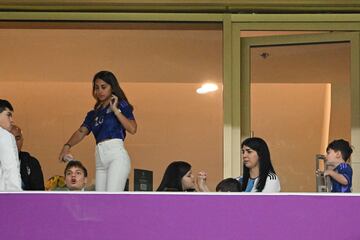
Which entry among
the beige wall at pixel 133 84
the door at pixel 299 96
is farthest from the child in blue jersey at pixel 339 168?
the beige wall at pixel 133 84

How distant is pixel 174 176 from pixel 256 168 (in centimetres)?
99

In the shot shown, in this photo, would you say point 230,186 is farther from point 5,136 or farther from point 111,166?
Result: point 5,136

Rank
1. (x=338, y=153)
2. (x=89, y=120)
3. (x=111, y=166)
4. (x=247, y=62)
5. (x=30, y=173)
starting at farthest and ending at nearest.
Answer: (x=247, y=62)
(x=89, y=120)
(x=30, y=173)
(x=111, y=166)
(x=338, y=153)

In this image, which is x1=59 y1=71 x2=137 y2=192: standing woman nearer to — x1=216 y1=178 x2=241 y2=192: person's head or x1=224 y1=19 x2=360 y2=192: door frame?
x1=216 y1=178 x2=241 y2=192: person's head

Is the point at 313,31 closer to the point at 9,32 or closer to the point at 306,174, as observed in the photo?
the point at 306,174

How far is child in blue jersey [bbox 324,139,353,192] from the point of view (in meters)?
7.31

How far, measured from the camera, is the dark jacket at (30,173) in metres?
7.85

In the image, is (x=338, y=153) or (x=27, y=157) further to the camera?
(x=27, y=157)

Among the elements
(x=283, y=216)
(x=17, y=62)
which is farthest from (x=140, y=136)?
(x=283, y=216)

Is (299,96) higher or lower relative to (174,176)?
higher

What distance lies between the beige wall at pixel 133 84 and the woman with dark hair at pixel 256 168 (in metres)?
1.26

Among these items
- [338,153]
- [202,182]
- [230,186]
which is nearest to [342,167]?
[338,153]

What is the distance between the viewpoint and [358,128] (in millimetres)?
8641

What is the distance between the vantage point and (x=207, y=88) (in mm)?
8859
